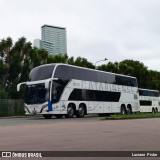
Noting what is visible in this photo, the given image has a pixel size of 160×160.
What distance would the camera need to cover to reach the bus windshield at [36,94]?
27.7 metres

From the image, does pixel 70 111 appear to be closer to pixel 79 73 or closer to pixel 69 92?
pixel 69 92

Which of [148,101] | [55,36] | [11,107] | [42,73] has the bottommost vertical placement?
[11,107]

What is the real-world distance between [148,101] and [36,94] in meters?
23.6

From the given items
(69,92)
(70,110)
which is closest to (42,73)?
(69,92)

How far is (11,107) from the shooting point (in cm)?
4097

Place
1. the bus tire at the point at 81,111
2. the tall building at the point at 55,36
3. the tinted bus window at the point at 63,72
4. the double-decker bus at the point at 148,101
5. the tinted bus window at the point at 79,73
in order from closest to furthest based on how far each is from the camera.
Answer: the tinted bus window at the point at 63,72
the tinted bus window at the point at 79,73
the bus tire at the point at 81,111
the double-decker bus at the point at 148,101
the tall building at the point at 55,36

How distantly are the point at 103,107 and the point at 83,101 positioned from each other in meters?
3.59

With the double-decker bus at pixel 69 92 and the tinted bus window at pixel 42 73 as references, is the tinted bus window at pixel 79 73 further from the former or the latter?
the tinted bus window at pixel 42 73

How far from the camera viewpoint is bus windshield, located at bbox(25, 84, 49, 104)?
27655mm

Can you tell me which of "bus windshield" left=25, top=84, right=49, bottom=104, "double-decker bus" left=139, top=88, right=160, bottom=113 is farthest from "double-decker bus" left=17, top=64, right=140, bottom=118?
"double-decker bus" left=139, top=88, right=160, bottom=113

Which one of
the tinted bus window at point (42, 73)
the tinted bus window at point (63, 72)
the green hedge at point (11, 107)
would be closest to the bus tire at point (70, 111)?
the tinted bus window at point (63, 72)

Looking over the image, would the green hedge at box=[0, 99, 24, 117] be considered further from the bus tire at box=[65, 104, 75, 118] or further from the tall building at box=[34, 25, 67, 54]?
the tall building at box=[34, 25, 67, 54]

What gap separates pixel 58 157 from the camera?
7312mm

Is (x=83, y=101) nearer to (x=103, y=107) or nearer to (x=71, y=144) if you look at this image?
(x=103, y=107)
